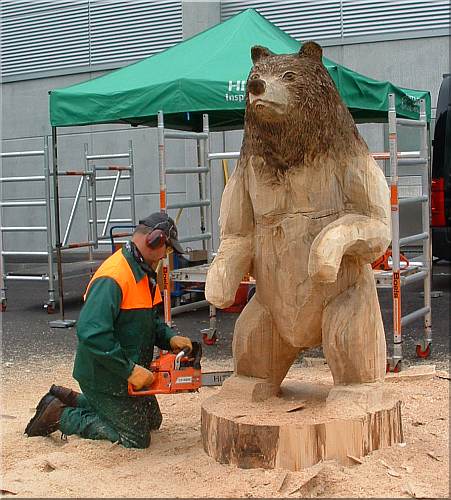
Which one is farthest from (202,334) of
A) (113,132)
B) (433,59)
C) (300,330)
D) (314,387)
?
(113,132)

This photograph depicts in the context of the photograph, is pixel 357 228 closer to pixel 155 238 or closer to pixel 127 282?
pixel 155 238

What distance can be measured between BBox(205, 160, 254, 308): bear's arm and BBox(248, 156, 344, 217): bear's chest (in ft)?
0.48

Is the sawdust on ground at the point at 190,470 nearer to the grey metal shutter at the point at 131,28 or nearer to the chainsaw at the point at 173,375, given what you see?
the chainsaw at the point at 173,375

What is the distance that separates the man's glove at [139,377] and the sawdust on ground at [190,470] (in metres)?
0.34

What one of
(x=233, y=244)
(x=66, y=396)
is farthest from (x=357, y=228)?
(x=66, y=396)

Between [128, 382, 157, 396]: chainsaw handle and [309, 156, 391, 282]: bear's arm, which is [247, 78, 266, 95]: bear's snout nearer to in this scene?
[309, 156, 391, 282]: bear's arm

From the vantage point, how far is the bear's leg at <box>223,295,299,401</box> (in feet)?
11.5

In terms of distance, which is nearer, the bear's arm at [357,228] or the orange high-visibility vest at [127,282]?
the bear's arm at [357,228]

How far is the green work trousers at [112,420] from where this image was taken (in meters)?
3.67

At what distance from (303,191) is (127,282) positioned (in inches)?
37.1

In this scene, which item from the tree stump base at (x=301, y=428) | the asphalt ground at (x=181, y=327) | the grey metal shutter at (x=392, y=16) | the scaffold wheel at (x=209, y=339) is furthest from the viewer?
the grey metal shutter at (x=392, y=16)

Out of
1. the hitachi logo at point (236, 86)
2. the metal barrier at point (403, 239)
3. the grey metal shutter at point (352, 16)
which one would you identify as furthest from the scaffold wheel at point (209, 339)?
the grey metal shutter at point (352, 16)

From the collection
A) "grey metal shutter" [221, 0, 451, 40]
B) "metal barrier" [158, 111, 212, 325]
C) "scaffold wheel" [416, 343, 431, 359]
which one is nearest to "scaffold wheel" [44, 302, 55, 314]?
"metal barrier" [158, 111, 212, 325]

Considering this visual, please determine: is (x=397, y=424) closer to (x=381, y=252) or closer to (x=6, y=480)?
(x=381, y=252)
